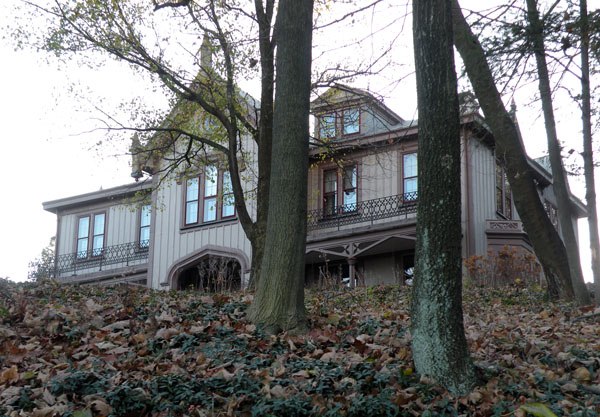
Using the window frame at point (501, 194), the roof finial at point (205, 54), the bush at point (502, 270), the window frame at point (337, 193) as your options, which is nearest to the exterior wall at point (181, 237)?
the window frame at point (337, 193)

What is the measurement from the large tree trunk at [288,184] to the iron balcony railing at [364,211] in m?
13.5

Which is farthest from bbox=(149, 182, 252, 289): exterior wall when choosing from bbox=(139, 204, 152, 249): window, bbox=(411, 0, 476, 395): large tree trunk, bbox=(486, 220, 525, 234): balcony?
bbox=(411, 0, 476, 395): large tree trunk

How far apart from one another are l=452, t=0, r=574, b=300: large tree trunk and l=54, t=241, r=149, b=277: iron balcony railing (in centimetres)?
1864

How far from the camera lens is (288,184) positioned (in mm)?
9086

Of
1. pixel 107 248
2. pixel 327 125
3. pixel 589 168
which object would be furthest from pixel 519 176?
pixel 107 248

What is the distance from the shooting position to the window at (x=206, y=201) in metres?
26.2

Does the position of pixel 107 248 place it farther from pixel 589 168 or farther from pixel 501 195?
pixel 589 168

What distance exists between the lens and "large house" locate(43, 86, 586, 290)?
22.4m

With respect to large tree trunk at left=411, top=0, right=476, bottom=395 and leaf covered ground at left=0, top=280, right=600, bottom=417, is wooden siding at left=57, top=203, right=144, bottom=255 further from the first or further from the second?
large tree trunk at left=411, top=0, right=476, bottom=395

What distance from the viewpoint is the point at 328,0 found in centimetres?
1650

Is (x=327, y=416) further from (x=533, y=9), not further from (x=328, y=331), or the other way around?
(x=533, y=9)

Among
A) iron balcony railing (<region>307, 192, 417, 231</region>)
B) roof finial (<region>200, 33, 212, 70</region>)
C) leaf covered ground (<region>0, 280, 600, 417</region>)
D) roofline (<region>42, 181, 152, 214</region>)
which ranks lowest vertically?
leaf covered ground (<region>0, 280, 600, 417</region>)

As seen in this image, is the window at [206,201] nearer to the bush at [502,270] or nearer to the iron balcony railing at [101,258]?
the iron balcony railing at [101,258]

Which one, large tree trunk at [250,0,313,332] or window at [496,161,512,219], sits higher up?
window at [496,161,512,219]
